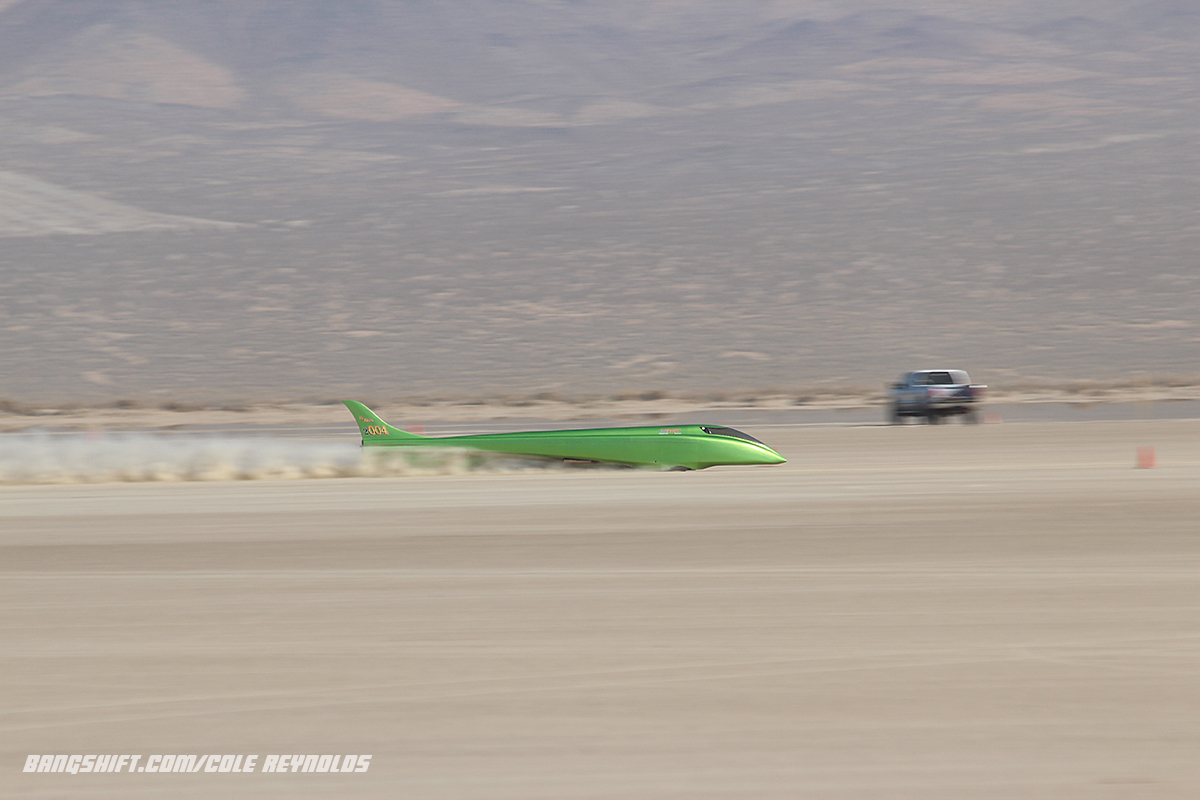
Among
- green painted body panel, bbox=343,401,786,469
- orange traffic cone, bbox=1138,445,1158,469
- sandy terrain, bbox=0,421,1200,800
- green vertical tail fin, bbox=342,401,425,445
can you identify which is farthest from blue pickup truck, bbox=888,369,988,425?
sandy terrain, bbox=0,421,1200,800

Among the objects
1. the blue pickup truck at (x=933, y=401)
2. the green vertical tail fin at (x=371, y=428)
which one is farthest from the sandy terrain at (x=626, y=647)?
the blue pickup truck at (x=933, y=401)

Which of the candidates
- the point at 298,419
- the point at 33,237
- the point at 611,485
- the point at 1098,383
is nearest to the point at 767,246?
the point at 1098,383

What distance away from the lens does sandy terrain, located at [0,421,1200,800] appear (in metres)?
5.44

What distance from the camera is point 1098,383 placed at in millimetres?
46062

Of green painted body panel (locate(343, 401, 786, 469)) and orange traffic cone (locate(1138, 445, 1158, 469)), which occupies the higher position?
orange traffic cone (locate(1138, 445, 1158, 469))

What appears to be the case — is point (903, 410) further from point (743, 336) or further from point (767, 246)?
point (767, 246)

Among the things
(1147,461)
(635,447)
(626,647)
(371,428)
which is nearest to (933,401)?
(1147,461)

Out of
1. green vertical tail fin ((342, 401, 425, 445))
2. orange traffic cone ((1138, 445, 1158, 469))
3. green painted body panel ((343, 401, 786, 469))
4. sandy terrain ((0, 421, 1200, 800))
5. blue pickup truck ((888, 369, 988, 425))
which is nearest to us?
sandy terrain ((0, 421, 1200, 800))

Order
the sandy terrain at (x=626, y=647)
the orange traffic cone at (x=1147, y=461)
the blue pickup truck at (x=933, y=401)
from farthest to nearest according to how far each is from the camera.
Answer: the blue pickup truck at (x=933, y=401) < the orange traffic cone at (x=1147, y=461) < the sandy terrain at (x=626, y=647)

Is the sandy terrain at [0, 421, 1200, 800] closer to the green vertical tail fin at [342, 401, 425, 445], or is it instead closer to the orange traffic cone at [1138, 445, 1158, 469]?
the orange traffic cone at [1138, 445, 1158, 469]

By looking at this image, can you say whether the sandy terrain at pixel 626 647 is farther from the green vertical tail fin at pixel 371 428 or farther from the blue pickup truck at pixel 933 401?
the blue pickup truck at pixel 933 401

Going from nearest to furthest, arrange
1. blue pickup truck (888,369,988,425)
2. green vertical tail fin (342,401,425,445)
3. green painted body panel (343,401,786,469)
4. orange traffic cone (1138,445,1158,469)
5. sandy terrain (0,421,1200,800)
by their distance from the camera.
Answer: sandy terrain (0,421,1200,800) → orange traffic cone (1138,445,1158,469) → green painted body panel (343,401,786,469) → green vertical tail fin (342,401,425,445) → blue pickup truck (888,369,988,425)

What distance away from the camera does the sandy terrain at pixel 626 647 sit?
544 centimetres

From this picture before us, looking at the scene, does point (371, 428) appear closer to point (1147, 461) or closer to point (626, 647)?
point (1147, 461)
